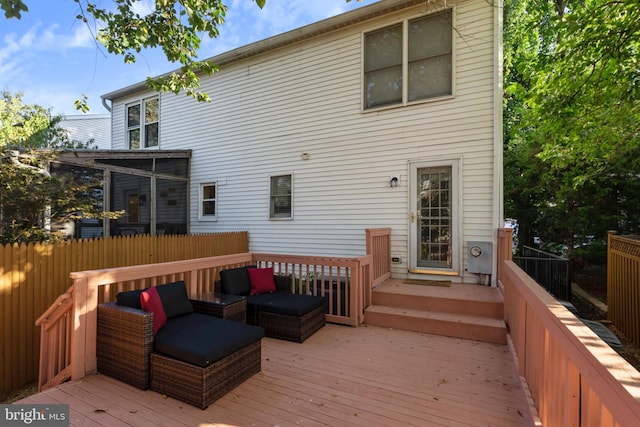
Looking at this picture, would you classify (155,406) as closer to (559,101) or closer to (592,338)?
(592,338)

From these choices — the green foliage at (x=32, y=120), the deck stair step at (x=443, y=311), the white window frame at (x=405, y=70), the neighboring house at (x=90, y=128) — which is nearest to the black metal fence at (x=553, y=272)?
the deck stair step at (x=443, y=311)

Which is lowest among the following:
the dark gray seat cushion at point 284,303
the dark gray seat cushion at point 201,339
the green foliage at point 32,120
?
the dark gray seat cushion at point 284,303

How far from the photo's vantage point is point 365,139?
6.56 metres

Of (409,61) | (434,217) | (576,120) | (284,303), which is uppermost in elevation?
(409,61)

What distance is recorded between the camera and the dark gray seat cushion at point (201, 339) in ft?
8.09

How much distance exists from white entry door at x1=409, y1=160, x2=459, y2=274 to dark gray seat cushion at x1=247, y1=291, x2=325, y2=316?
8.50 feet

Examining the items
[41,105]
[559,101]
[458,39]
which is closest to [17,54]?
[41,105]

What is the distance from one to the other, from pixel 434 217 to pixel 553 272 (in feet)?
7.59

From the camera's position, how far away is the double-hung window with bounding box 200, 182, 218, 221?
869cm

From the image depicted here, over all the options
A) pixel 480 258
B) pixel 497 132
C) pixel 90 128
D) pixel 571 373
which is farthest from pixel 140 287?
pixel 90 128

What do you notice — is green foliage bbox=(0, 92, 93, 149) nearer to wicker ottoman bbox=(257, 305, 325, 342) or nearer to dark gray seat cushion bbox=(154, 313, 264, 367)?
wicker ottoman bbox=(257, 305, 325, 342)

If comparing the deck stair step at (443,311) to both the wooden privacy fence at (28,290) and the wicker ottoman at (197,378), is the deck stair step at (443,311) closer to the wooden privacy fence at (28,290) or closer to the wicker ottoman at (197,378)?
the wicker ottoman at (197,378)

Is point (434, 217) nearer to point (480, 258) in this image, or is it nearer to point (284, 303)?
point (480, 258)

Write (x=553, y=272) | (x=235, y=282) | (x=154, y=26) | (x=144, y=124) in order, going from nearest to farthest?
(x=235, y=282) < (x=154, y=26) < (x=553, y=272) < (x=144, y=124)
